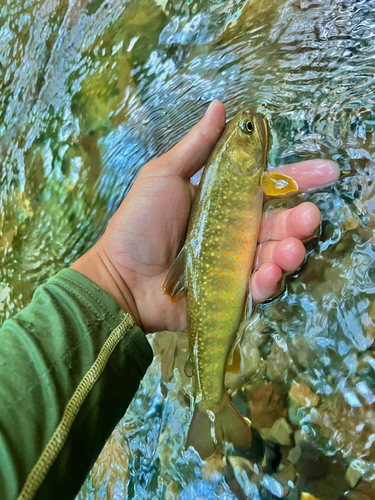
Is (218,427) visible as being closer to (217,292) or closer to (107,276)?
(217,292)

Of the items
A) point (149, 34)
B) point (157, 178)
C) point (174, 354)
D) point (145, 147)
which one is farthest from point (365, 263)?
point (149, 34)

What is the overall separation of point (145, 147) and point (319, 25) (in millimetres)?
1310

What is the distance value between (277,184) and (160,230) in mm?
603

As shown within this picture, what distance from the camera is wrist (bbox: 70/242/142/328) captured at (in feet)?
5.94

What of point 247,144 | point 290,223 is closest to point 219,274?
point 290,223

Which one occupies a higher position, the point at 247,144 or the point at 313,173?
the point at 247,144

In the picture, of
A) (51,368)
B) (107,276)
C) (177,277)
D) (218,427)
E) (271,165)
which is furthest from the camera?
(271,165)

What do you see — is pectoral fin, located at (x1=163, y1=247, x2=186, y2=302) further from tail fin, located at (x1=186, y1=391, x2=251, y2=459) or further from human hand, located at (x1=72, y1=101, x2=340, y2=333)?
tail fin, located at (x1=186, y1=391, x2=251, y2=459)

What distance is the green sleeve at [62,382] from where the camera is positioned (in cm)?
115

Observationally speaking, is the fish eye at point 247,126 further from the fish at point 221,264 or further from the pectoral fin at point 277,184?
the pectoral fin at point 277,184

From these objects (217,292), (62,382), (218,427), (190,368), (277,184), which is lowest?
(218,427)

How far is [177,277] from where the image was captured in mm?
1713

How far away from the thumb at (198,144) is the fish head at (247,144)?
0.09 meters

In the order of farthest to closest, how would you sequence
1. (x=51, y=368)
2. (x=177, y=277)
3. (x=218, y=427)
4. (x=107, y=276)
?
(x=107, y=276) < (x=177, y=277) < (x=218, y=427) < (x=51, y=368)
